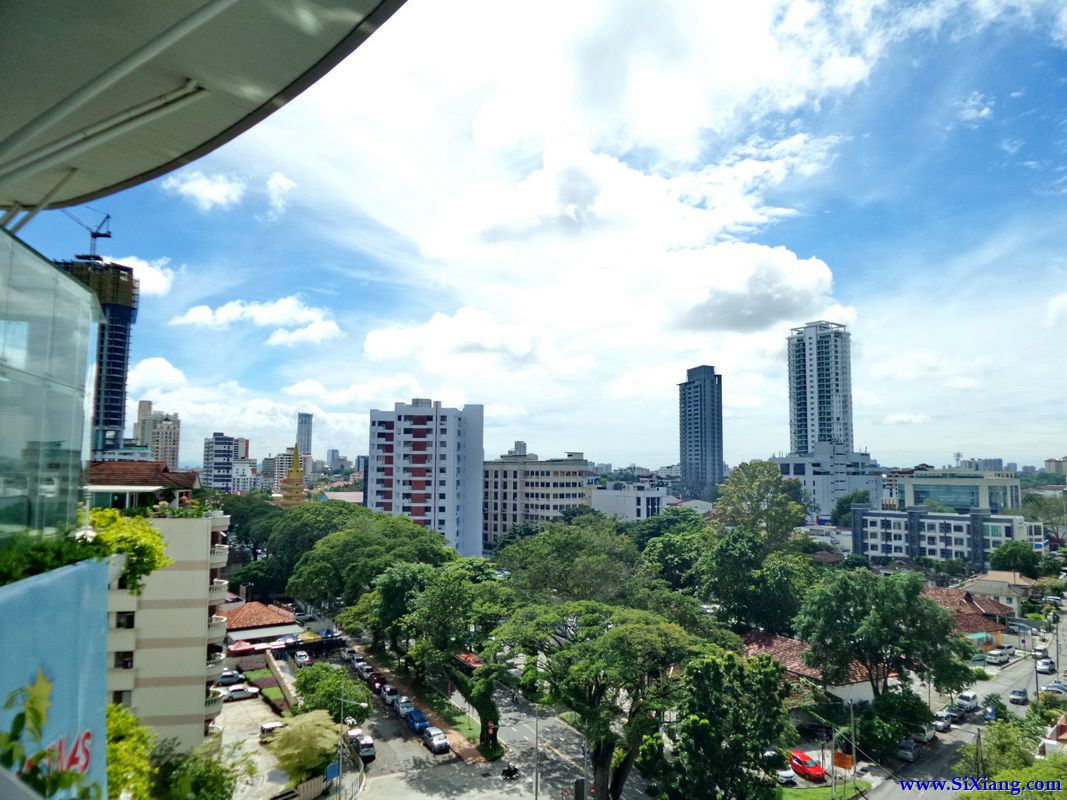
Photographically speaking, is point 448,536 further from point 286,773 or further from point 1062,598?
point 1062,598

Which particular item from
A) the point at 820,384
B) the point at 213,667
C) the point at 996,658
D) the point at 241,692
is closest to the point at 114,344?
the point at 241,692

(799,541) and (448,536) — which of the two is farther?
(448,536)

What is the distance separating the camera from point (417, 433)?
2285 inches

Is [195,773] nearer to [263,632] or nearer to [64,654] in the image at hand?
[64,654]

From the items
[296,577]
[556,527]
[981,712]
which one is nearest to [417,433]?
[296,577]

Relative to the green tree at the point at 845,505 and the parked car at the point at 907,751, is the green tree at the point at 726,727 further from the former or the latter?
the green tree at the point at 845,505

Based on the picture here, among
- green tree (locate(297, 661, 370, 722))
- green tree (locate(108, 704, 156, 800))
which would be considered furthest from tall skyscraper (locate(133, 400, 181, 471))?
green tree (locate(108, 704, 156, 800))

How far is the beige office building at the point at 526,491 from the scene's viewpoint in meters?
66.8

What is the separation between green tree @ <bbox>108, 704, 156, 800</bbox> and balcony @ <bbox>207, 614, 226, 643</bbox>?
11.4 metres

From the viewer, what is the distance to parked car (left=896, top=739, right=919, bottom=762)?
885 inches

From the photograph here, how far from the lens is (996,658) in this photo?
35.8 metres

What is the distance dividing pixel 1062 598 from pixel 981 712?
30.8 m

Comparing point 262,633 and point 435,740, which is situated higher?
point 262,633

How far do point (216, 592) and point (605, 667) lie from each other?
11459 millimetres
